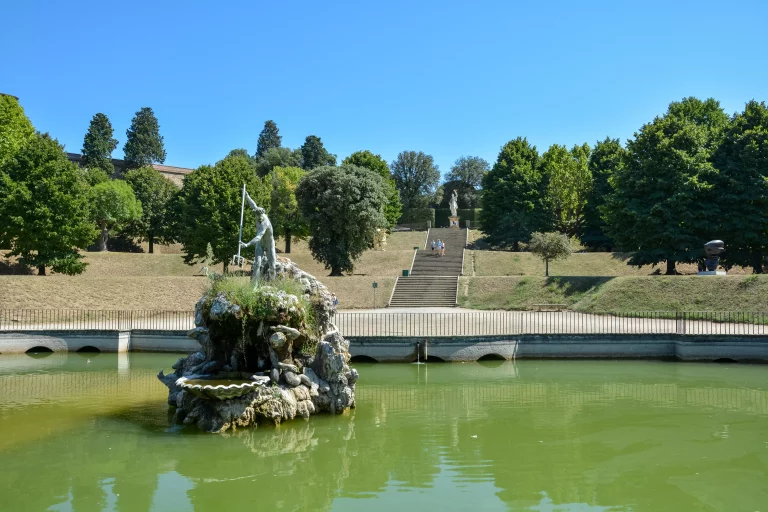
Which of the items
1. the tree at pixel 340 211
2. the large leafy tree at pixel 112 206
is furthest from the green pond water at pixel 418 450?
the large leafy tree at pixel 112 206

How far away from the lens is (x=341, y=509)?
1128 centimetres

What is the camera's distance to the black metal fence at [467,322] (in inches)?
1177

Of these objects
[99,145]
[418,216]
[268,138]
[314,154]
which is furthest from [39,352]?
[268,138]

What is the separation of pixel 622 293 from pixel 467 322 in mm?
11510

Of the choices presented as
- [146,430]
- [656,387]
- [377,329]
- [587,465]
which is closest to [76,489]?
[146,430]

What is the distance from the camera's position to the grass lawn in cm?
3562

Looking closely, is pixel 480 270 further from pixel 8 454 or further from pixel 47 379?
pixel 8 454

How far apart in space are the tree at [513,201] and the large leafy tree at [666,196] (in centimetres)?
1977

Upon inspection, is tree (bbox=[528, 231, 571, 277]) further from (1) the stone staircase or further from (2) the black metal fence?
(2) the black metal fence

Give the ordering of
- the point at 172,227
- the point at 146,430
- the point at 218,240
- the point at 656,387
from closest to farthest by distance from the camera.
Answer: the point at 146,430, the point at 656,387, the point at 218,240, the point at 172,227

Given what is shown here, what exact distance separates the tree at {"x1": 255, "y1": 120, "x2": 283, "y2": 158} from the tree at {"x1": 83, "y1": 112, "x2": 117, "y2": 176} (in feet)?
97.0

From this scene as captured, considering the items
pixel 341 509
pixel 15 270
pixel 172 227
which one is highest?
pixel 172 227

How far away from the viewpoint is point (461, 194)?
100625 millimetres

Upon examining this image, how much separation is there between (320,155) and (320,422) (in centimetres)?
8761
